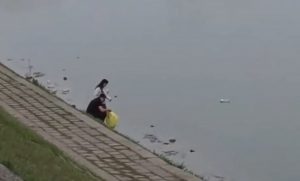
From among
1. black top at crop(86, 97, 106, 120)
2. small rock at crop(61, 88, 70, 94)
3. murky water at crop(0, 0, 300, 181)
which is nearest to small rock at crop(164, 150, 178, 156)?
murky water at crop(0, 0, 300, 181)

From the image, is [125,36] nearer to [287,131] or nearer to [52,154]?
[287,131]

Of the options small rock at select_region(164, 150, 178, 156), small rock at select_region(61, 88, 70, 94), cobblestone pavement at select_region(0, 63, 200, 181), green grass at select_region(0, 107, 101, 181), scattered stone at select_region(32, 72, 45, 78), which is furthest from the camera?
scattered stone at select_region(32, 72, 45, 78)

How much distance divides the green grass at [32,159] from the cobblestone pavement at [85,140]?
0.61 metres

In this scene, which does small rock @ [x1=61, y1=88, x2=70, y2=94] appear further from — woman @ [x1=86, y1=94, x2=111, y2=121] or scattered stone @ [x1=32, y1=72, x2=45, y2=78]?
woman @ [x1=86, y1=94, x2=111, y2=121]

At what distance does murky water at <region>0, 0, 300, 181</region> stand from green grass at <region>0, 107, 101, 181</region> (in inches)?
165

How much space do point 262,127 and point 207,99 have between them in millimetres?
2221

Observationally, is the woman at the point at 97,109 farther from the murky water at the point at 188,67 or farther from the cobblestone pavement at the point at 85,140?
the murky water at the point at 188,67

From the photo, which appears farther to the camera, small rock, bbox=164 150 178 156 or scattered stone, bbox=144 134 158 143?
scattered stone, bbox=144 134 158 143

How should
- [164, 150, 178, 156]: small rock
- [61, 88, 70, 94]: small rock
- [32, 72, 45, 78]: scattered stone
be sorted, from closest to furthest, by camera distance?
[164, 150, 178, 156]: small rock, [61, 88, 70, 94]: small rock, [32, 72, 45, 78]: scattered stone

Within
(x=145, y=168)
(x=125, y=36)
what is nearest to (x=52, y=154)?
(x=145, y=168)

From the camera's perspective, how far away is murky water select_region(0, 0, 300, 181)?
12.8 metres

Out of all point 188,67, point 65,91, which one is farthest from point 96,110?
point 188,67

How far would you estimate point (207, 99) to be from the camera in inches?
622

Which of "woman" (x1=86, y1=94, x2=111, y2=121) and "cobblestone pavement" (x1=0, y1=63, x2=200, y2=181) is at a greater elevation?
"cobblestone pavement" (x1=0, y1=63, x2=200, y2=181)
